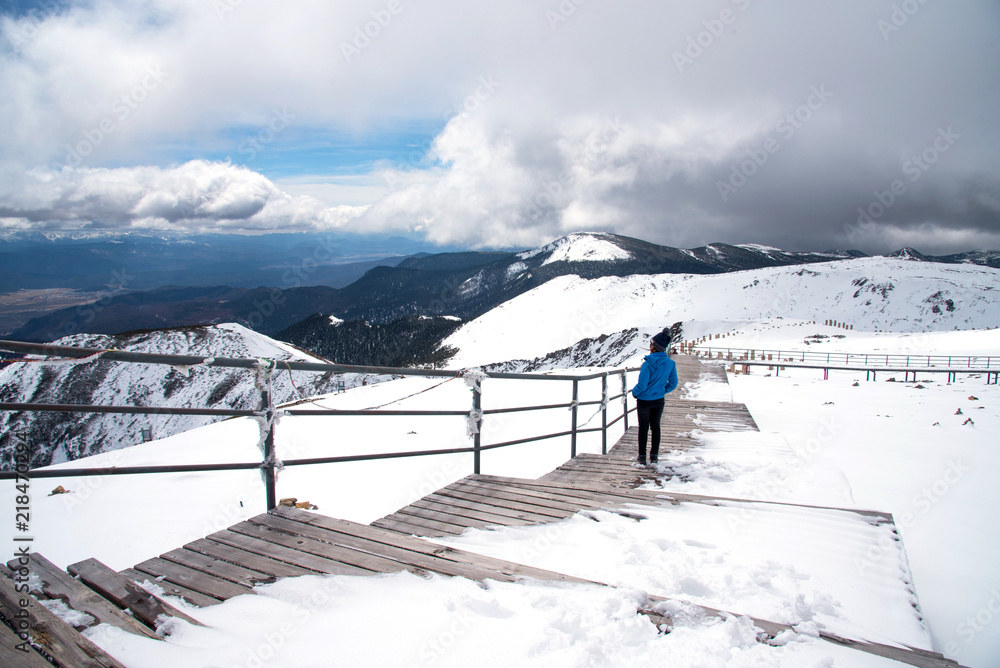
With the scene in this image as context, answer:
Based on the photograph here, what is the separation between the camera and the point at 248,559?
2.93 meters

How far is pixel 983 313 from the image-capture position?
89812 mm

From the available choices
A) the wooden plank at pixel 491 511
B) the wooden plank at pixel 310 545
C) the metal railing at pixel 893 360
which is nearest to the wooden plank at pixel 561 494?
the wooden plank at pixel 491 511

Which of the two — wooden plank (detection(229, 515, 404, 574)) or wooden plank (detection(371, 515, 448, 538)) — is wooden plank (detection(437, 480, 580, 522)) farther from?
wooden plank (detection(229, 515, 404, 574))

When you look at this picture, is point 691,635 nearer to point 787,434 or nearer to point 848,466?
point 848,466

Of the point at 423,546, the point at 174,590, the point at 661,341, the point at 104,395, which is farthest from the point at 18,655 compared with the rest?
the point at 104,395

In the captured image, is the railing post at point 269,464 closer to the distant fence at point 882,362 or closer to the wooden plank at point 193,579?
the wooden plank at point 193,579

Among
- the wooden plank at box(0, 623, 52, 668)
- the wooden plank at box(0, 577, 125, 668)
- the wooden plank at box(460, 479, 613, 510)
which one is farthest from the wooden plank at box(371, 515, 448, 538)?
the wooden plank at box(0, 623, 52, 668)

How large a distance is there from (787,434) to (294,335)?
200006 mm

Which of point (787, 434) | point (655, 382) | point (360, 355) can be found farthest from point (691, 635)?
point (360, 355)

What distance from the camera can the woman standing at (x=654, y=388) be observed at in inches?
250

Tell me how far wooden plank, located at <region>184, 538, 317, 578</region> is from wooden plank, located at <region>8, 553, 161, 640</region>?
0.69m

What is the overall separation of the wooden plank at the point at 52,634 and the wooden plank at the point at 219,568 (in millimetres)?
822

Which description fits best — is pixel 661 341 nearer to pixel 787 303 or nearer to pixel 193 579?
pixel 193 579

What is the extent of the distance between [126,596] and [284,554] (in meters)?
0.84
